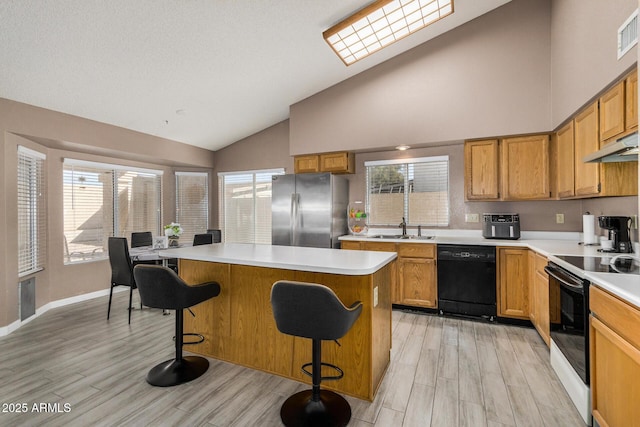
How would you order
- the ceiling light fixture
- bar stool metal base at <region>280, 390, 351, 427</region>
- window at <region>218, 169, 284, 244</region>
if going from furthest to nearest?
window at <region>218, 169, 284, 244</region>, the ceiling light fixture, bar stool metal base at <region>280, 390, 351, 427</region>

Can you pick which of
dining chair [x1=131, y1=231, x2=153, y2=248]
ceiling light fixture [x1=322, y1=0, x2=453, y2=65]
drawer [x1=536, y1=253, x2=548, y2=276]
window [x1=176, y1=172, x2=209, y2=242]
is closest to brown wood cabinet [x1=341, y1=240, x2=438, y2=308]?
drawer [x1=536, y1=253, x2=548, y2=276]

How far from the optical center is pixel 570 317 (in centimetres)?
203

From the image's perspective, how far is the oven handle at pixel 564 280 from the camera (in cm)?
188

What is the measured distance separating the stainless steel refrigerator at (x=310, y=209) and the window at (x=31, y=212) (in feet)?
9.78

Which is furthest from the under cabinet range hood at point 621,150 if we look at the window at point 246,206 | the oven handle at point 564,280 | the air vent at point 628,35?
the window at point 246,206

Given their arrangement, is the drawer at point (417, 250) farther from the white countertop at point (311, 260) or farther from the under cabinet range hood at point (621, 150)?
the under cabinet range hood at point (621, 150)

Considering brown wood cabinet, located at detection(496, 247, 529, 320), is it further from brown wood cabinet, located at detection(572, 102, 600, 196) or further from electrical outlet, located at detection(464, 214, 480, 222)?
brown wood cabinet, located at detection(572, 102, 600, 196)

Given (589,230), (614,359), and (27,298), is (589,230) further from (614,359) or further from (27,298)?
(27,298)

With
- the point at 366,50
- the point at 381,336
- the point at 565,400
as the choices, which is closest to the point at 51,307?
the point at 381,336

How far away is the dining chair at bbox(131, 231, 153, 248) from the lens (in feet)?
14.7

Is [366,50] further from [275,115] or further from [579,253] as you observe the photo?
[579,253]

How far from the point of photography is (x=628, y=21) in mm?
1953

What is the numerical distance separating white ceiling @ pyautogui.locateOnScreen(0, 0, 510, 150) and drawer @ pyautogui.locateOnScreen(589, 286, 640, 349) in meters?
3.08

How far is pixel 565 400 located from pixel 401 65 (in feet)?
12.7
